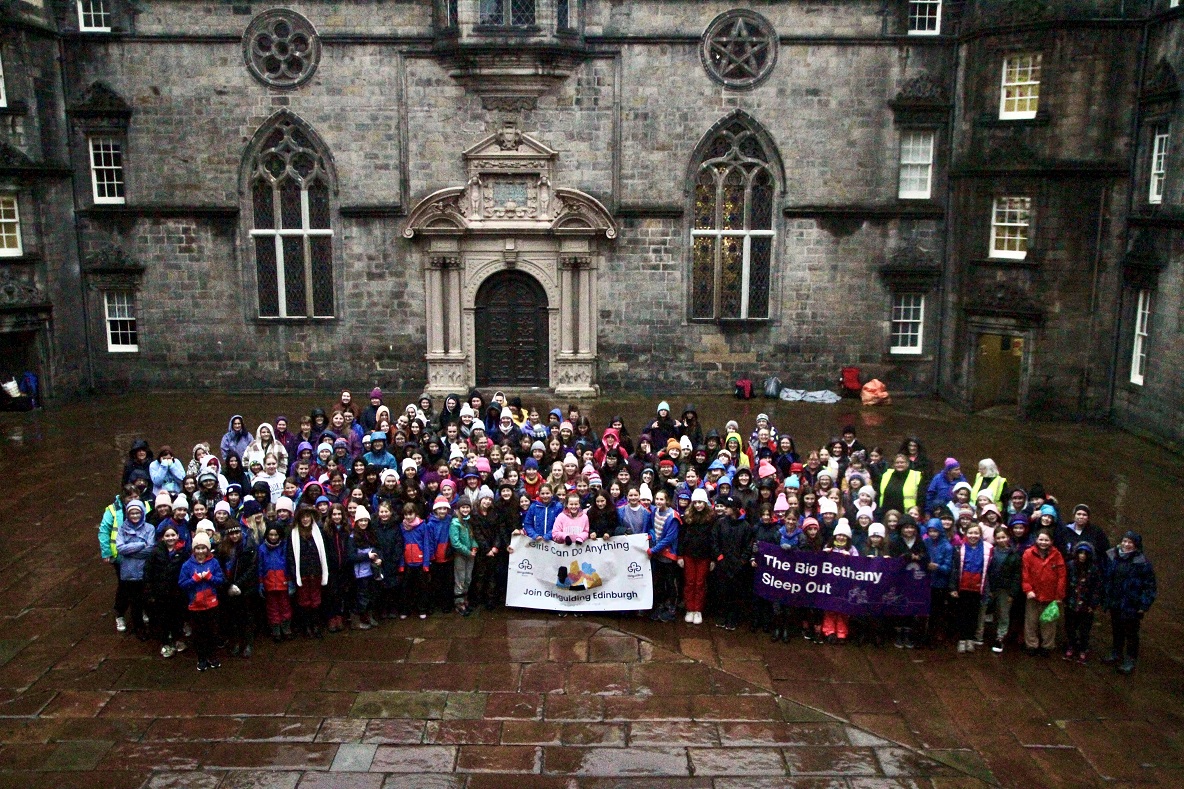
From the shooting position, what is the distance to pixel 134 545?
12.0m

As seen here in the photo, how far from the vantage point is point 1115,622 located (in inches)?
466

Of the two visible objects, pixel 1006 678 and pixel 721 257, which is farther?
pixel 721 257

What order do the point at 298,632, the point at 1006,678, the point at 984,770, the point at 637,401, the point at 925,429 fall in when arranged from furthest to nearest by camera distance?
the point at 637,401 < the point at 925,429 < the point at 298,632 < the point at 1006,678 < the point at 984,770

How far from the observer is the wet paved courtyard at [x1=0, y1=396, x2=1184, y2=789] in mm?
9898

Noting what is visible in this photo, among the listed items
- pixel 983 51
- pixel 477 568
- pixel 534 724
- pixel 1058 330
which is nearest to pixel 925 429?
pixel 1058 330

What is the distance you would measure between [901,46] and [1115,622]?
1669 centimetres

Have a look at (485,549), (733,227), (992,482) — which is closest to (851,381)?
(733,227)

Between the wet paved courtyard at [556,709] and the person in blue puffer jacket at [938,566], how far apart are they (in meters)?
0.60

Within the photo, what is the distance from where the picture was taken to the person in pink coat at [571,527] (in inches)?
514

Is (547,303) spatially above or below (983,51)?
below

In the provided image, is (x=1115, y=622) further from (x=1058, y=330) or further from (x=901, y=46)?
(x=901, y=46)

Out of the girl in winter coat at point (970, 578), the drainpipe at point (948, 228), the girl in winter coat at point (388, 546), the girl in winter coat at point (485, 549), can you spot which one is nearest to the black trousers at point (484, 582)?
the girl in winter coat at point (485, 549)

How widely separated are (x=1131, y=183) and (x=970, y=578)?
14.7 metres

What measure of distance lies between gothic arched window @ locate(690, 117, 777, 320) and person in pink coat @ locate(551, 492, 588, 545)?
44.0 ft
